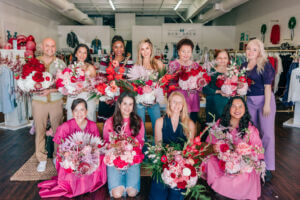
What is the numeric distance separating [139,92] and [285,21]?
674 cm

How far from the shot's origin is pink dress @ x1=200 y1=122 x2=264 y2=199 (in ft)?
7.63

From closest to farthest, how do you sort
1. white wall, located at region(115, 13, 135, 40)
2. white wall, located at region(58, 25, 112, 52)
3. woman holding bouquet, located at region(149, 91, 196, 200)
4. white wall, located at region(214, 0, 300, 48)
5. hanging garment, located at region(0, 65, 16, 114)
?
woman holding bouquet, located at region(149, 91, 196, 200) → hanging garment, located at region(0, 65, 16, 114) → white wall, located at region(214, 0, 300, 48) → white wall, located at region(58, 25, 112, 52) → white wall, located at region(115, 13, 135, 40)

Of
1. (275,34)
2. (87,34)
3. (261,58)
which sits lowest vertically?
(261,58)

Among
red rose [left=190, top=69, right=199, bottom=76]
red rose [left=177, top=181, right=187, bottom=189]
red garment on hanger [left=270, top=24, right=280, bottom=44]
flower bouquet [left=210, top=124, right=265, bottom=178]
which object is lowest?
red rose [left=177, top=181, right=187, bottom=189]

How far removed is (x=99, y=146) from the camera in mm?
2363

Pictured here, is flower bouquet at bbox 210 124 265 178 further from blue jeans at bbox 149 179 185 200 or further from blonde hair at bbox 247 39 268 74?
blonde hair at bbox 247 39 268 74

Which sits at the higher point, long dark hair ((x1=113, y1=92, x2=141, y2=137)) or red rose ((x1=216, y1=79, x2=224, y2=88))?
red rose ((x1=216, y1=79, x2=224, y2=88))

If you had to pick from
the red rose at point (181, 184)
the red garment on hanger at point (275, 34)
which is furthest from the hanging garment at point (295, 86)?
the red rose at point (181, 184)

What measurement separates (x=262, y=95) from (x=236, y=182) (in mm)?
1041

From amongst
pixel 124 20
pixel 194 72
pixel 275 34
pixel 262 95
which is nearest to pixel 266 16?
pixel 275 34

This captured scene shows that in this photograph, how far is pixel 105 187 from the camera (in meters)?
2.58

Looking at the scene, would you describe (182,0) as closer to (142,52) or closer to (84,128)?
(142,52)

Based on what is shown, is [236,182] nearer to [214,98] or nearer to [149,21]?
[214,98]

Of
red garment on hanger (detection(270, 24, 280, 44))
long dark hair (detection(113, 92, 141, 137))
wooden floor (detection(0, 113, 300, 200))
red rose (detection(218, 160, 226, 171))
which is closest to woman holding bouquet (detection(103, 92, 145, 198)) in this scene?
long dark hair (detection(113, 92, 141, 137))
